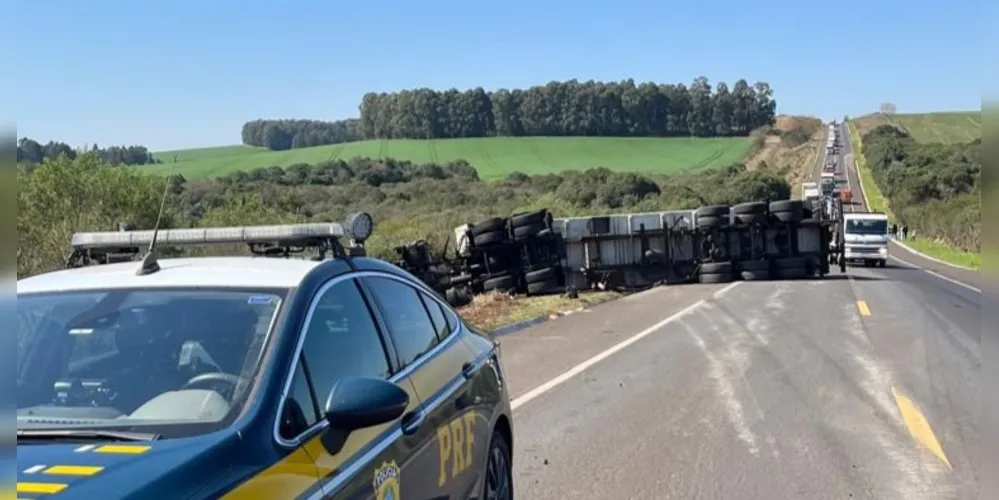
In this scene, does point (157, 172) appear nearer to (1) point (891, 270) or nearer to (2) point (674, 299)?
(2) point (674, 299)

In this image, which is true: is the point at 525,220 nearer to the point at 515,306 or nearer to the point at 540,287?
the point at 540,287

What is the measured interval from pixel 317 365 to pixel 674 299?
2112 cm

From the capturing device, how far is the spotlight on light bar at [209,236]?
15.2 ft

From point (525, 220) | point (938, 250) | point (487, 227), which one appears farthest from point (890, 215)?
point (487, 227)

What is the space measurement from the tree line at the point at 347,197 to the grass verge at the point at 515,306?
2.59 meters

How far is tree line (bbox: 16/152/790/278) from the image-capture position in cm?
1747

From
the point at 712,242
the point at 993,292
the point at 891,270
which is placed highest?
the point at 993,292

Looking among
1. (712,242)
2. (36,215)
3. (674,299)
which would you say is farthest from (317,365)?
(712,242)

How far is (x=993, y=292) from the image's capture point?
2.34m

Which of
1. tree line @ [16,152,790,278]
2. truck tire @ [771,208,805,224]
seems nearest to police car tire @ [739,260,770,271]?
truck tire @ [771,208,805,224]

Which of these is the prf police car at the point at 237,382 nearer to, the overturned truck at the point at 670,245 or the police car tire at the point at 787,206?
the overturned truck at the point at 670,245

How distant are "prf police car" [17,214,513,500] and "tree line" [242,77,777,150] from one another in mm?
94542

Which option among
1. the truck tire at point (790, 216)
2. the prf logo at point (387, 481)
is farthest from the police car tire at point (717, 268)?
the prf logo at point (387, 481)

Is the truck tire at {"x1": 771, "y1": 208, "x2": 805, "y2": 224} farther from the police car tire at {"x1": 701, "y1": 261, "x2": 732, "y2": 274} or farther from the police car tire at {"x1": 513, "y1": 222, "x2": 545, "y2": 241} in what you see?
the police car tire at {"x1": 513, "y1": 222, "x2": 545, "y2": 241}
